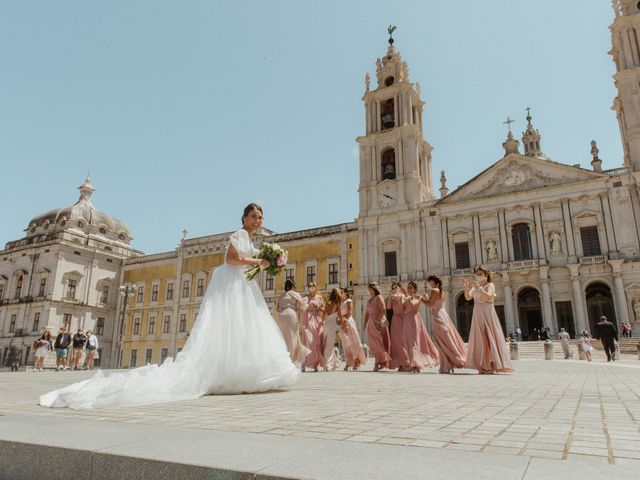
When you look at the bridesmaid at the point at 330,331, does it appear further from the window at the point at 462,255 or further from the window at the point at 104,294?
the window at the point at 104,294

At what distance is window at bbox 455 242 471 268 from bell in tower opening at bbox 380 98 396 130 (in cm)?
1045

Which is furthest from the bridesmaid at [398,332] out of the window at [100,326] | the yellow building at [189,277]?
the window at [100,326]

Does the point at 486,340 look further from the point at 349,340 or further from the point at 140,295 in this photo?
the point at 140,295

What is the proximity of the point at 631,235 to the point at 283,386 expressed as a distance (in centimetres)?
2650

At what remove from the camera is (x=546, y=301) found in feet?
85.1

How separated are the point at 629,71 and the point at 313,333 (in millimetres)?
28009

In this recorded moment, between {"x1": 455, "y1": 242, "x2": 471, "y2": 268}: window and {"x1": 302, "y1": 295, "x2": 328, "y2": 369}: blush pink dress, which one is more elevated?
{"x1": 455, "y1": 242, "x2": 471, "y2": 268}: window

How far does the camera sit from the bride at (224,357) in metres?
4.22

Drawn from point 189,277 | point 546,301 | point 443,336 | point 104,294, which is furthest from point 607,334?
point 104,294

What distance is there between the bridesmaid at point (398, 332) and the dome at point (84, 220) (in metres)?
37.2

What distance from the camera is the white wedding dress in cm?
428

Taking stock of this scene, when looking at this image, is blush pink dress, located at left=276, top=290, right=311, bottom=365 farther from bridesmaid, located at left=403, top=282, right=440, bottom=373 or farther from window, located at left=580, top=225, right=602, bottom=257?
window, located at left=580, top=225, right=602, bottom=257

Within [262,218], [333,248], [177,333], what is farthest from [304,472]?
[177,333]

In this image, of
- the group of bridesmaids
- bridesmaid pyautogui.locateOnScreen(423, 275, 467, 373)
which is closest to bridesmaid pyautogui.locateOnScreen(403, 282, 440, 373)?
the group of bridesmaids
